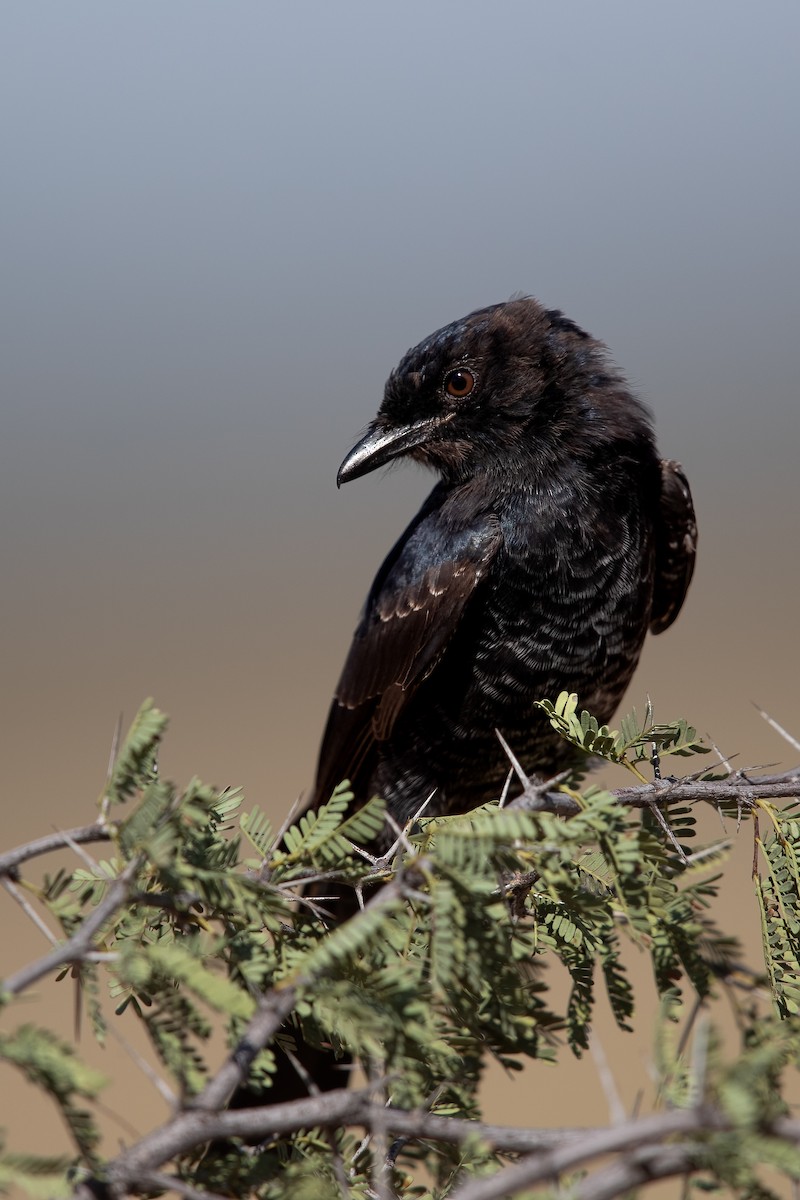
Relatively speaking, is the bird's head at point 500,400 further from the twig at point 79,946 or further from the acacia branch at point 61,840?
the twig at point 79,946

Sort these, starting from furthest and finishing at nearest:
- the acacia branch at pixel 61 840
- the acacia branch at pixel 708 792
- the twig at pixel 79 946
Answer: the acacia branch at pixel 708 792 < the acacia branch at pixel 61 840 < the twig at pixel 79 946

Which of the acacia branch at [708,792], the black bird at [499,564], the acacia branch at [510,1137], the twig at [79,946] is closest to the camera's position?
the acacia branch at [510,1137]

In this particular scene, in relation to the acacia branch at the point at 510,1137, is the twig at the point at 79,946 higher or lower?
higher

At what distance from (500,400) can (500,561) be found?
80 cm

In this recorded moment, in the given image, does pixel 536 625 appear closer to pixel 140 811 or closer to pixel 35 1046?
pixel 140 811

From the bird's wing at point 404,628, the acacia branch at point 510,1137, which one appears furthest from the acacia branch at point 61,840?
the bird's wing at point 404,628

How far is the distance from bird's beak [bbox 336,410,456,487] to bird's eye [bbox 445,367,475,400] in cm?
9

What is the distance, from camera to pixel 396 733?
171 inches

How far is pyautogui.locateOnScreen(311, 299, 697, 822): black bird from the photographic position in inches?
159

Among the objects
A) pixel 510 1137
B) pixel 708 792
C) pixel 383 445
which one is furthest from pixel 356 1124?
pixel 383 445

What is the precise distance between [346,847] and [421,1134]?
517 mm

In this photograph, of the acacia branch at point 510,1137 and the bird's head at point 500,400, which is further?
the bird's head at point 500,400

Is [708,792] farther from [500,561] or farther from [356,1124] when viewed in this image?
[500,561]

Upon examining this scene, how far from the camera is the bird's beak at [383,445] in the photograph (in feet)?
15.2
